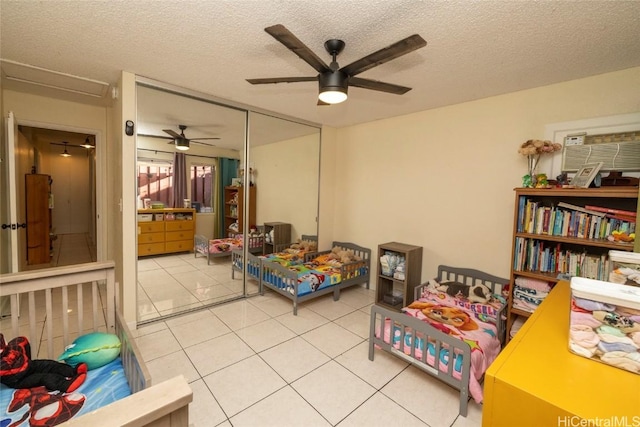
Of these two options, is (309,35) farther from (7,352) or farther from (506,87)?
(7,352)

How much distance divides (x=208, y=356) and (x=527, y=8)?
3.30m

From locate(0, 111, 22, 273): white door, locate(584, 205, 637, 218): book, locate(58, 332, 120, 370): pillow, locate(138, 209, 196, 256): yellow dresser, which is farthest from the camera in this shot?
locate(138, 209, 196, 256): yellow dresser

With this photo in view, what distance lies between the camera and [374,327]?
2.29 meters

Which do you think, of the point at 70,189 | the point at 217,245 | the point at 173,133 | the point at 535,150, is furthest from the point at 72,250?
the point at 535,150

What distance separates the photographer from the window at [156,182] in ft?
9.96

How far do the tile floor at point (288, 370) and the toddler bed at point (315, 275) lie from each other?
22 centimetres

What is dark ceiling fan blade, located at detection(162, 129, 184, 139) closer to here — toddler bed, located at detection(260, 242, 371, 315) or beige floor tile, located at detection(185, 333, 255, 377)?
toddler bed, located at detection(260, 242, 371, 315)

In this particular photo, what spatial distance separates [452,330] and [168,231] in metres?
4.02

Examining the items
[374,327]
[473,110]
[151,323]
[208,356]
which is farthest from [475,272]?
[151,323]

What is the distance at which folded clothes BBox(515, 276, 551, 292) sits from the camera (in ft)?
7.68

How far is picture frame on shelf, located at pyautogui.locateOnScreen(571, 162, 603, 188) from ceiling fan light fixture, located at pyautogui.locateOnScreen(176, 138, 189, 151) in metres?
4.26

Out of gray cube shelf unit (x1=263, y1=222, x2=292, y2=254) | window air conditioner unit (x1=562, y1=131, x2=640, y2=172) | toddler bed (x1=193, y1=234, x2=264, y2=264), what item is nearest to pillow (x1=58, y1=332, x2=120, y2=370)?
toddler bed (x1=193, y1=234, x2=264, y2=264)

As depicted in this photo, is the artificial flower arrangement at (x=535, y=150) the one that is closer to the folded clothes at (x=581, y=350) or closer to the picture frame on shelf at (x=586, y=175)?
the picture frame on shelf at (x=586, y=175)

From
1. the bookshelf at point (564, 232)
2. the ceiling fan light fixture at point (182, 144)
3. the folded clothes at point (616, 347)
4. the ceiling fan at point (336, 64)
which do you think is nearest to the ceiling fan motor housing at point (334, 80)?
the ceiling fan at point (336, 64)
